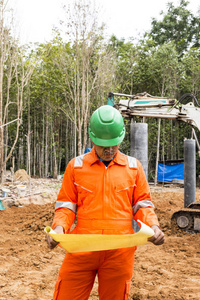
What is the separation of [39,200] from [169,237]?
499 cm

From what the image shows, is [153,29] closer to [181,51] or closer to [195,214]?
[181,51]

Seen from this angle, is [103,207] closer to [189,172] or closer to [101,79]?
[189,172]

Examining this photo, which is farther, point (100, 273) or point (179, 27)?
point (179, 27)

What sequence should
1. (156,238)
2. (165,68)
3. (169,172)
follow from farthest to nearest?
(165,68) < (169,172) < (156,238)

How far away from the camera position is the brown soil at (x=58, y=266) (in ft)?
11.3

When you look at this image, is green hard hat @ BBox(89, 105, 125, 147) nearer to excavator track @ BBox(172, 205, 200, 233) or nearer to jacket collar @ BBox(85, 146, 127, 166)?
jacket collar @ BBox(85, 146, 127, 166)

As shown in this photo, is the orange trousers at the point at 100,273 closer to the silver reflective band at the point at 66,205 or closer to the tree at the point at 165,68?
the silver reflective band at the point at 66,205

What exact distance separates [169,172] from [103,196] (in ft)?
51.1

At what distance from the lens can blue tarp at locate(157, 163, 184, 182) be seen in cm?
1630

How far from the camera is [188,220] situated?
6066 mm

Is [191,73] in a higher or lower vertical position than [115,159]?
higher

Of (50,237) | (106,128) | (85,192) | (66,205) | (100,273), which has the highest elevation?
(106,128)

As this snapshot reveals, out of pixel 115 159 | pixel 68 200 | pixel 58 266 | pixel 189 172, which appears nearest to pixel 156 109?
pixel 189 172

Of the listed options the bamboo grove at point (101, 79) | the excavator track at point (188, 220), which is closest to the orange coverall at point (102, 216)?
the excavator track at point (188, 220)
